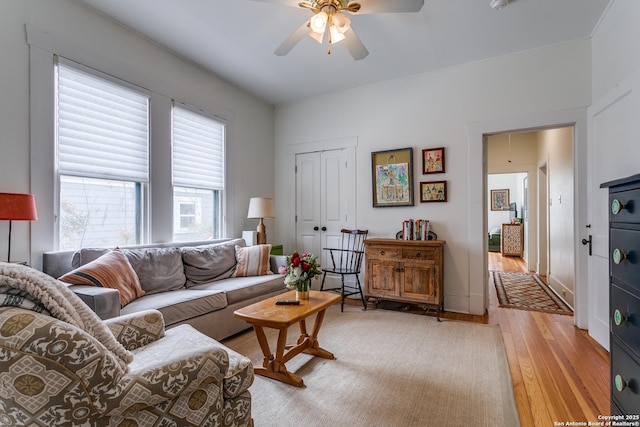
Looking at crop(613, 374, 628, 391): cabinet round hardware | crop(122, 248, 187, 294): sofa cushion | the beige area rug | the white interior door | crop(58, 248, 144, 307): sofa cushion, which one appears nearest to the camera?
crop(613, 374, 628, 391): cabinet round hardware

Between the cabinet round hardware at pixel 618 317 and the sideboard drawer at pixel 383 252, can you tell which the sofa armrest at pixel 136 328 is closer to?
the cabinet round hardware at pixel 618 317

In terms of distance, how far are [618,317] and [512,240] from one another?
8386mm

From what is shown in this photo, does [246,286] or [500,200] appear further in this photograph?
[500,200]

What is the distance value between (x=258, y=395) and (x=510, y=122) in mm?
3654

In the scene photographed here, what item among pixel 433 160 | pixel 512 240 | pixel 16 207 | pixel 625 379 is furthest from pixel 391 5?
pixel 512 240

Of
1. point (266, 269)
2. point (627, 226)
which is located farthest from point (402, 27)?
point (266, 269)

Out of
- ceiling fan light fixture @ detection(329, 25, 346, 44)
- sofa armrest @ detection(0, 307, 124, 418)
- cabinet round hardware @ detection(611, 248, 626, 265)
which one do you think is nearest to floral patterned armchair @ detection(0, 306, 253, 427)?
sofa armrest @ detection(0, 307, 124, 418)

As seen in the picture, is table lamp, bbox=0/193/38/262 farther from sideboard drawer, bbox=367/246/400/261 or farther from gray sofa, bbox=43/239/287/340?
sideboard drawer, bbox=367/246/400/261

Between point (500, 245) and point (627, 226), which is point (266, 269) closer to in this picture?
point (627, 226)

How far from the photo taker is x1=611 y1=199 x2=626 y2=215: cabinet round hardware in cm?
122

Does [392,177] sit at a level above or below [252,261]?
above

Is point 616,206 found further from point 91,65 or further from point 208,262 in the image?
point 91,65

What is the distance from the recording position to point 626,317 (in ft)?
3.87

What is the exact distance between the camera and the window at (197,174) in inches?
142
